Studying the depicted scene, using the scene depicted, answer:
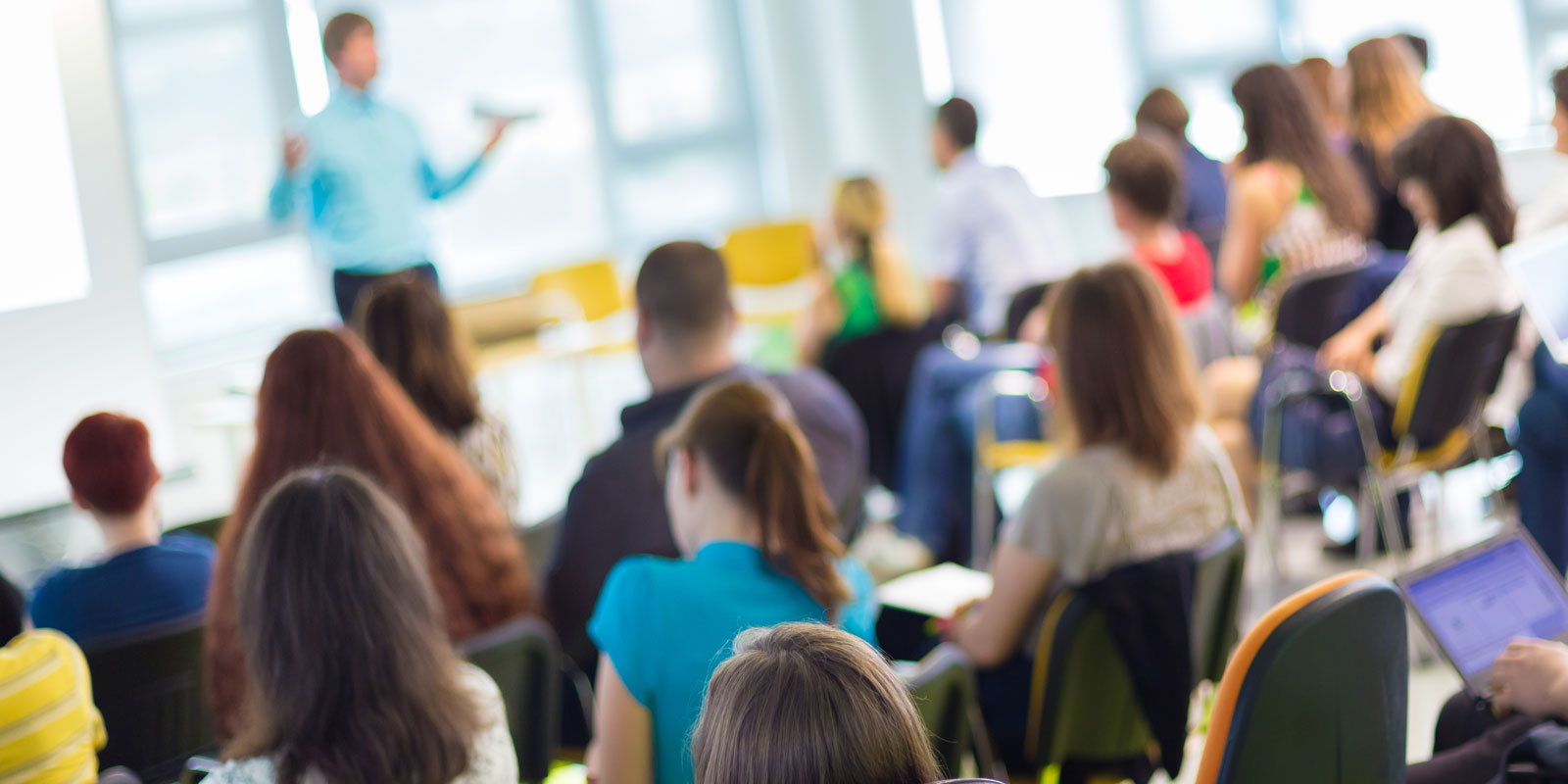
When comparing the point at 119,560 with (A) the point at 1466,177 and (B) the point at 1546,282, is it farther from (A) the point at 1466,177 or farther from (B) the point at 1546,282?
(A) the point at 1466,177

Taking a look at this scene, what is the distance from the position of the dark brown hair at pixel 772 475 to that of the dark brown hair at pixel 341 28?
352cm

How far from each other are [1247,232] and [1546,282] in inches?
52.8

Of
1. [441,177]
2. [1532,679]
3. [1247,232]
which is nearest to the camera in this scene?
[1532,679]

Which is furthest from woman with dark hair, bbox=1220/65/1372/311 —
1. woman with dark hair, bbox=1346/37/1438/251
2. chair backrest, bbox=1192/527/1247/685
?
chair backrest, bbox=1192/527/1247/685

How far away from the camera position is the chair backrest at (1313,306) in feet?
12.4

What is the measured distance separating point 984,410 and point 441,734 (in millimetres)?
2706

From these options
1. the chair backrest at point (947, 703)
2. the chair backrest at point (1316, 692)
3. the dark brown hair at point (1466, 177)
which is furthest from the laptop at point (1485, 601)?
the dark brown hair at point (1466, 177)

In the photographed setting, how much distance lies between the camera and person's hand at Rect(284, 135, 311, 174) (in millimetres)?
4730

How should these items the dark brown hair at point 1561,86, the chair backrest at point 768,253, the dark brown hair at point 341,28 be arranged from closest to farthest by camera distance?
1. the dark brown hair at point 1561,86
2. the dark brown hair at point 341,28
3. the chair backrest at point 768,253

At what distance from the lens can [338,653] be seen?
60.1 inches

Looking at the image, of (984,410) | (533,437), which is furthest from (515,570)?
(533,437)

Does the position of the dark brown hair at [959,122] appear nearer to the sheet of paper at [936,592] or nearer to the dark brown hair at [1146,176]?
the dark brown hair at [1146,176]

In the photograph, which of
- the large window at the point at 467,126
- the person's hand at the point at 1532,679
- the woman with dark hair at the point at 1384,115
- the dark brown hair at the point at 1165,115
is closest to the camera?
the person's hand at the point at 1532,679

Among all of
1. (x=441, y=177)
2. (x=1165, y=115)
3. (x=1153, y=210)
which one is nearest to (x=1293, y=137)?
(x=1153, y=210)
